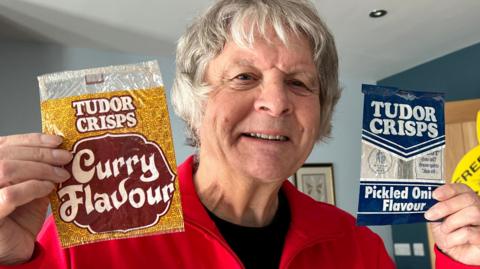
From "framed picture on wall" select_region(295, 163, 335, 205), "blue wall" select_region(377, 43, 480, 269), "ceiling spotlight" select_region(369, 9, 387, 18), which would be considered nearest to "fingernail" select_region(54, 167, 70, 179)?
"ceiling spotlight" select_region(369, 9, 387, 18)

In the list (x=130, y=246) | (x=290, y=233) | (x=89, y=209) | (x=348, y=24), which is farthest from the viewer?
(x=348, y=24)

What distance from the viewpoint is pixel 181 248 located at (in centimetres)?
86

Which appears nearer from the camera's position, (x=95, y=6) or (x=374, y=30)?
(x=95, y=6)

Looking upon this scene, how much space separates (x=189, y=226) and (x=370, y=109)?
43 cm

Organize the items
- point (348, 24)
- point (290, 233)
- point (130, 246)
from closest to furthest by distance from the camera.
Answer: point (130, 246), point (290, 233), point (348, 24)

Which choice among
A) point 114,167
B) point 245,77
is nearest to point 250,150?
point 245,77

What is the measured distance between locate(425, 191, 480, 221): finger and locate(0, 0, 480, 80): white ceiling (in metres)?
1.59

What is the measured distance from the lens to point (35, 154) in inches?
25.5

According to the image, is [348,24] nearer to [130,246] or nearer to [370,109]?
[370,109]

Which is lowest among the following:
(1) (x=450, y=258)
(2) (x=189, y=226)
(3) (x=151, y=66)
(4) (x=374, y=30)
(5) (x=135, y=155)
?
(1) (x=450, y=258)

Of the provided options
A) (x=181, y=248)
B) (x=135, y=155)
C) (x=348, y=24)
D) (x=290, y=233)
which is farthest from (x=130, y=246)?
(x=348, y=24)

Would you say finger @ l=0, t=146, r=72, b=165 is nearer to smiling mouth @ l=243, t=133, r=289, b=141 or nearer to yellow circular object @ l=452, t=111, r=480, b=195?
smiling mouth @ l=243, t=133, r=289, b=141

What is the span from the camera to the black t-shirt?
2.95 feet

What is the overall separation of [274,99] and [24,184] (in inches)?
17.5
